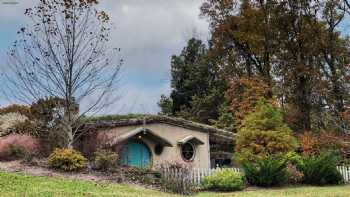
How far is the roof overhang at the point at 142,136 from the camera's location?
90.7 feet

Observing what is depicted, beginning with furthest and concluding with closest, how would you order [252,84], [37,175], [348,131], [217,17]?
[217,17] → [252,84] → [348,131] → [37,175]

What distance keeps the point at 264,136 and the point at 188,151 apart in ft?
17.5

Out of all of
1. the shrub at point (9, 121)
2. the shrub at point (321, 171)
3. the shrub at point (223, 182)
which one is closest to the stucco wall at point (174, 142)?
the shrub at point (9, 121)

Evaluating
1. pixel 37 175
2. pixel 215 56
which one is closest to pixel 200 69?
pixel 215 56

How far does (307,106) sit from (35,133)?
Answer: 71.0 ft

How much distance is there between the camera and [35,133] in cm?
2617

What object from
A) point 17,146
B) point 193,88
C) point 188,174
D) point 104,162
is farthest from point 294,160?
point 193,88

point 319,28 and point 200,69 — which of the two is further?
point 200,69

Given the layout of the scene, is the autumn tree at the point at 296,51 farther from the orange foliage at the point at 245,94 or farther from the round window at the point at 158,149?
the round window at the point at 158,149

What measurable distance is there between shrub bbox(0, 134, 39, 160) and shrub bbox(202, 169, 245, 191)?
297 inches

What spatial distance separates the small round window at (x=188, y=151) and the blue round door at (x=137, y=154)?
2279mm

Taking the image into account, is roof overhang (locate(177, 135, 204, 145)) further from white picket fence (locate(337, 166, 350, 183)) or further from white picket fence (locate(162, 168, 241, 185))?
white picket fence (locate(337, 166, 350, 183))

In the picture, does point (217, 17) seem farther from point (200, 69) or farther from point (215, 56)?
point (200, 69)

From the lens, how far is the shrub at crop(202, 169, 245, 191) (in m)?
21.4
